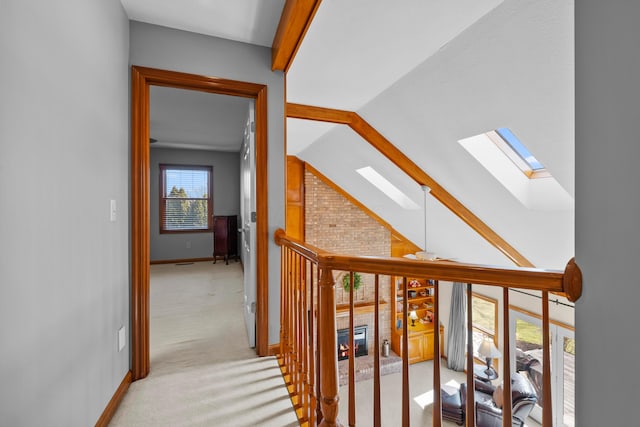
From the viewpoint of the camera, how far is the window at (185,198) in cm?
634

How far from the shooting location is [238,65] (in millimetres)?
2125

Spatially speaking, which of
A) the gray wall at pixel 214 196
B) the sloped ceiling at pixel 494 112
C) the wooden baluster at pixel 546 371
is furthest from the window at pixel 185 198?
the wooden baluster at pixel 546 371

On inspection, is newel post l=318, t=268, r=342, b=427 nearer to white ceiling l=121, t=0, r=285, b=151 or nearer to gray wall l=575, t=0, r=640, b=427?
gray wall l=575, t=0, r=640, b=427

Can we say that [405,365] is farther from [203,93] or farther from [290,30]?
[203,93]

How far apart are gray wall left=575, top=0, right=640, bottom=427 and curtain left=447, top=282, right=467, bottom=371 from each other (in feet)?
18.8

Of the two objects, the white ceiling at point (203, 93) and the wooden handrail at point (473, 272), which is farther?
the white ceiling at point (203, 93)

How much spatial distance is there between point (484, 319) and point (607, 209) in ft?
19.9

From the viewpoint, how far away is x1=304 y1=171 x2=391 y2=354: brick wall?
20.6 feet

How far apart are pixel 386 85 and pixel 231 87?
137 cm

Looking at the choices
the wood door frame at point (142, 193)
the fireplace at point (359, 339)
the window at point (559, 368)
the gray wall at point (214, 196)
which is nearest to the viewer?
the wood door frame at point (142, 193)

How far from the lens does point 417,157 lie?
3.53 metres

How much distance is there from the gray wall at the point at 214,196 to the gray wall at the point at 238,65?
4.80 m

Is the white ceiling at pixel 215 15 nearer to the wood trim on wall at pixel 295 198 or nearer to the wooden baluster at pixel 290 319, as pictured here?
the wooden baluster at pixel 290 319

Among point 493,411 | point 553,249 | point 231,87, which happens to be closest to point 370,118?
point 231,87
